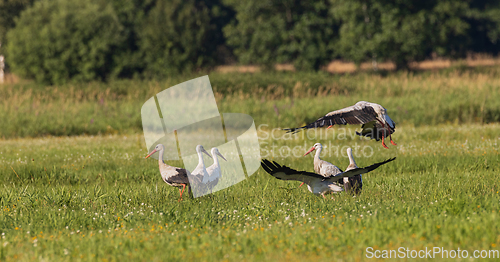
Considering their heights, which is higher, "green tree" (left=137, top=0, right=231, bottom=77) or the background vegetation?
the background vegetation

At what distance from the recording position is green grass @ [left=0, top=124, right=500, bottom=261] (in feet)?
16.6

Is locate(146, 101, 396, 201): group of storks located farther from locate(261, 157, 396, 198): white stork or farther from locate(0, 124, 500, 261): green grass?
locate(0, 124, 500, 261): green grass

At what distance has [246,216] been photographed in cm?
674

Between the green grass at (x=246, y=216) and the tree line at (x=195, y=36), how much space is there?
2741 centimetres

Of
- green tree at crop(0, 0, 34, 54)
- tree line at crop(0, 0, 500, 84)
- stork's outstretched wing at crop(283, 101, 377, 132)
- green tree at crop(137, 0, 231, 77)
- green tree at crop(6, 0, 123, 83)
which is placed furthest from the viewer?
green tree at crop(0, 0, 34, 54)

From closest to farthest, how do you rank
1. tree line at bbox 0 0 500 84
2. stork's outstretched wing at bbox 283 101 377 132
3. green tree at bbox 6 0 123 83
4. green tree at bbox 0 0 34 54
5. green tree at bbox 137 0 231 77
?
stork's outstretched wing at bbox 283 101 377 132 < tree line at bbox 0 0 500 84 < green tree at bbox 6 0 123 83 < green tree at bbox 137 0 231 77 < green tree at bbox 0 0 34 54

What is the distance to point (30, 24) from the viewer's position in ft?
128

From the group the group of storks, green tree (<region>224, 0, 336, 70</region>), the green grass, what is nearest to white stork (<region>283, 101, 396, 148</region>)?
the group of storks

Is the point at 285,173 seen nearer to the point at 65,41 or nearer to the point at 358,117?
the point at 358,117

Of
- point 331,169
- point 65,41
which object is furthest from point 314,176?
point 65,41

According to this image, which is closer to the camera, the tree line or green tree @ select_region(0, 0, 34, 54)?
the tree line

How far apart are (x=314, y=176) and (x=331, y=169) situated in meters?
0.70

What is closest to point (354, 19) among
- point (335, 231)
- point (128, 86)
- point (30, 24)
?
point (128, 86)

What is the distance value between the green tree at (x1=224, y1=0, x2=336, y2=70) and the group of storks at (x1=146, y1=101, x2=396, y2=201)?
31.0 meters
